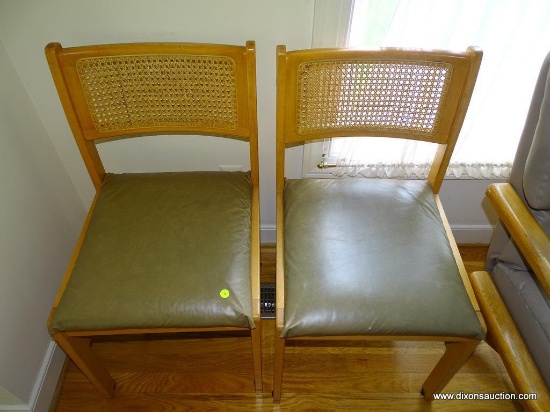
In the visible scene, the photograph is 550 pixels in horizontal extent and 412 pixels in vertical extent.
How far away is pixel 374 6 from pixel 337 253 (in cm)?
67

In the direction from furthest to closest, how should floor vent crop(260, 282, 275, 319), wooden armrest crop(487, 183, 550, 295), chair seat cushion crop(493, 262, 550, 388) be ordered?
floor vent crop(260, 282, 275, 319), chair seat cushion crop(493, 262, 550, 388), wooden armrest crop(487, 183, 550, 295)

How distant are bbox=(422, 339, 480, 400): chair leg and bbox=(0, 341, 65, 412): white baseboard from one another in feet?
4.03

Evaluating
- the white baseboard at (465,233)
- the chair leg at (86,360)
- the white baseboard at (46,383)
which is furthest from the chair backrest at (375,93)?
the white baseboard at (46,383)

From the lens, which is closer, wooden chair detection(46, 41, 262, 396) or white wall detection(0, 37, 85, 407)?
wooden chair detection(46, 41, 262, 396)

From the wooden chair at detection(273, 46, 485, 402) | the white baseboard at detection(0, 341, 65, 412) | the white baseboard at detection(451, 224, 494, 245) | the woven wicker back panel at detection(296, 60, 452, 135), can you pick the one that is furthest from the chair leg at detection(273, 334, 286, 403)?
the white baseboard at detection(451, 224, 494, 245)

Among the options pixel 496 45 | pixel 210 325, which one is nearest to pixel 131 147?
pixel 210 325

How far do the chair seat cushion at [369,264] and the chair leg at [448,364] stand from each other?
0.09 m

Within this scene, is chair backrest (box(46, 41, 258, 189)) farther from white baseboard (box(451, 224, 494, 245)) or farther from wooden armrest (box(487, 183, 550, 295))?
white baseboard (box(451, 224, 494, 245))

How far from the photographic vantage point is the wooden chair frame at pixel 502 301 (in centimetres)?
93

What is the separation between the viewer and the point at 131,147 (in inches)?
54.2

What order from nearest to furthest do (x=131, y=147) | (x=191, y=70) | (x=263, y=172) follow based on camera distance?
(x=191, y=70) → (x=131, y=147) → (x=263, y=172)

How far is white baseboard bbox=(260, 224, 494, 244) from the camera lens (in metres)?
1.71

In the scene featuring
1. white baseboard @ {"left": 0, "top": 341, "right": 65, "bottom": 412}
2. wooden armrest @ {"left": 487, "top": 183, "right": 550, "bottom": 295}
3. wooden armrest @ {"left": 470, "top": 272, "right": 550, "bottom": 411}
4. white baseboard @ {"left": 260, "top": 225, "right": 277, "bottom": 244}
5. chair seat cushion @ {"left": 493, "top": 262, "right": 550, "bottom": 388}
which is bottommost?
white baseboard @ {"left": 0, "top": 341, "right": 65, "bottom": 412}

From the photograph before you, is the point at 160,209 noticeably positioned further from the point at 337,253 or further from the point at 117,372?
the point at 117,372
